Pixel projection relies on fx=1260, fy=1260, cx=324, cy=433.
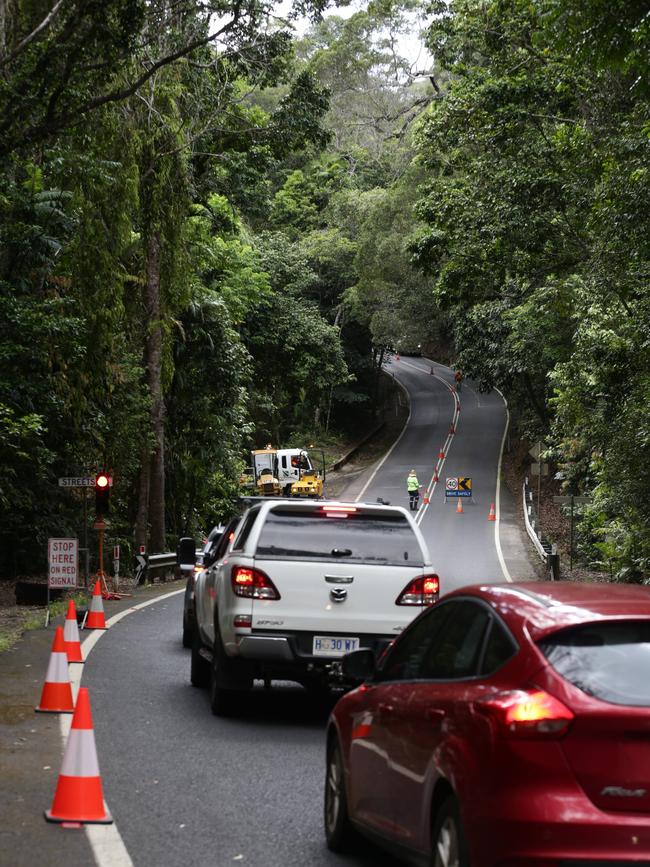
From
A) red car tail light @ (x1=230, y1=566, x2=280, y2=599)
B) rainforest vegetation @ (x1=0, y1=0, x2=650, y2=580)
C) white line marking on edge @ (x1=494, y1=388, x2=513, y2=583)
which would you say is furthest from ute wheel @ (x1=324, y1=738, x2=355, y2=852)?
white line marking on edge @ (x1=494, y1=388, x2=513, y2=583)

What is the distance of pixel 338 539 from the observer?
11.3m

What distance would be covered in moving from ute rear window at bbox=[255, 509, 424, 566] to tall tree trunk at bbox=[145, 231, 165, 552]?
19.7 metres

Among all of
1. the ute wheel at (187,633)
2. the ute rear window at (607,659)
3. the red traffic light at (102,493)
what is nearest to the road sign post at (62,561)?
the ute wheel at (187,633)

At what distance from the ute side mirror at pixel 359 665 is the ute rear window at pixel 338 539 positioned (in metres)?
4.45

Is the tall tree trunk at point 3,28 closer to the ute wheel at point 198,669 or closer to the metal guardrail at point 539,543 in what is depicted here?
the ute wheel at point 198,669

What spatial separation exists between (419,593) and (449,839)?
6.24 meters

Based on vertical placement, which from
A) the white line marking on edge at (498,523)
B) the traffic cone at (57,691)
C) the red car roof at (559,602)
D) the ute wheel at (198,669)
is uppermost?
the red car roof at (559,602)

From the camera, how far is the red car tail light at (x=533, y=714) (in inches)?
180

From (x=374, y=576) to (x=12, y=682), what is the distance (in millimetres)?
4519

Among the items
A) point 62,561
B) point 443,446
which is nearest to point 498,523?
point 443,446

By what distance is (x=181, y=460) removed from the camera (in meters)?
38.3

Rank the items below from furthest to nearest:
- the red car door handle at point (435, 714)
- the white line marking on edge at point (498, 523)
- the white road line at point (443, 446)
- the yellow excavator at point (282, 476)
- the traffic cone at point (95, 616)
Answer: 1. the yellow excavator at point (282, 476)
2. the white road line at point (443, 446)
3. the white line marking on edge at point (498, 523)
4. the traffic cone at point (95, 616)
5. the red car door handle at point (435, 714)

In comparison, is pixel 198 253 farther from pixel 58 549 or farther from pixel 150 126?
pixel 58 549

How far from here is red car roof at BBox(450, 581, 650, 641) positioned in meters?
4.97
